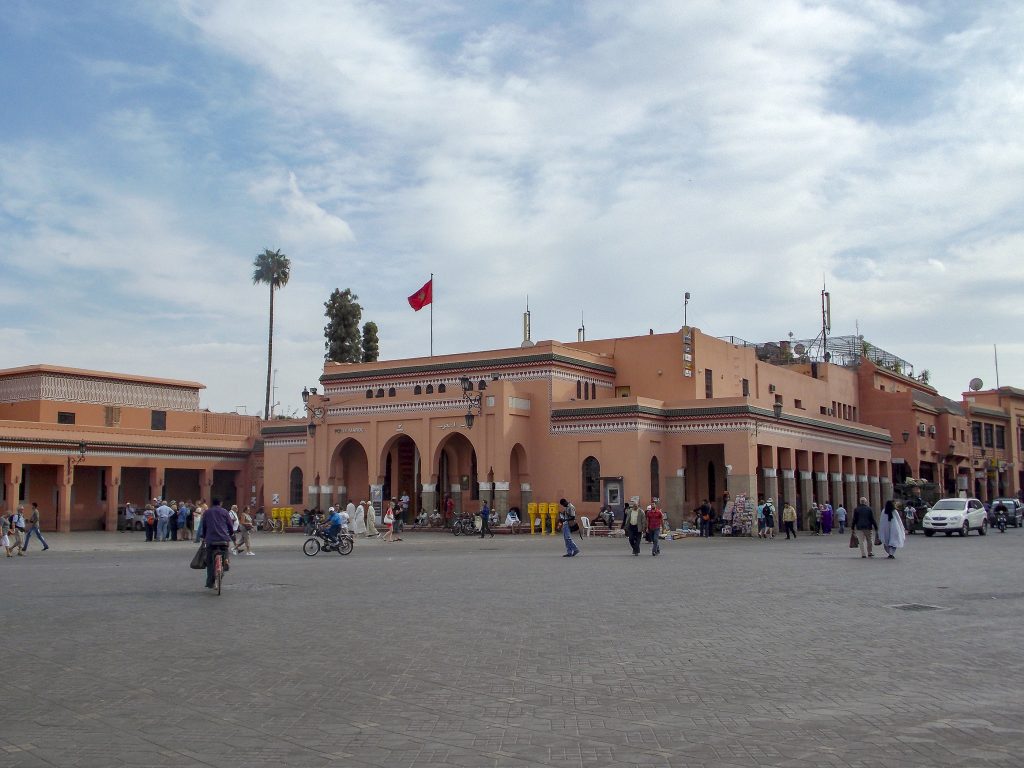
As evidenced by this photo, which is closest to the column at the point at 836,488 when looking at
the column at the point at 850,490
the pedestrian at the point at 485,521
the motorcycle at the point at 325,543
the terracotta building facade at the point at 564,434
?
the terracotta building facade at the point at 564,434

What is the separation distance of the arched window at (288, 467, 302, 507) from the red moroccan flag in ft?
34.4

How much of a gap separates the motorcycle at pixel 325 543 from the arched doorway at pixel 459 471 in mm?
17655

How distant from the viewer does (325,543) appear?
28.2 m

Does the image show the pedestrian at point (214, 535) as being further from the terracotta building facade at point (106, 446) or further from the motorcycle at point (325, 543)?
the terracotta building facade at point (106, 446)

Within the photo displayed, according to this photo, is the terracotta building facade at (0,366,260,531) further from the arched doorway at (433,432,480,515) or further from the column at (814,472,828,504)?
the column at (814,472,828,504)

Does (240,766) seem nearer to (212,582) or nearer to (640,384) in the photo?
(212,582)

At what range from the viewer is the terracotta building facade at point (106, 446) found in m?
45.6

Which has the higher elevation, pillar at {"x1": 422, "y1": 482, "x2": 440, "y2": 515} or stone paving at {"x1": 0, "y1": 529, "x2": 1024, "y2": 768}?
pillar at {"x1": 422, "y1": 482, "x2": 440, "y2": 515}

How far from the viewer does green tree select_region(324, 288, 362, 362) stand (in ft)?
207

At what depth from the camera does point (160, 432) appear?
51.2 m

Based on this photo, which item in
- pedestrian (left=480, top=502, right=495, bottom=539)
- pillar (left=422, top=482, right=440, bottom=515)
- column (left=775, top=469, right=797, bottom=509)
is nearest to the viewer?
pedestrian (left=480, top=502, right=495, bottom=539)

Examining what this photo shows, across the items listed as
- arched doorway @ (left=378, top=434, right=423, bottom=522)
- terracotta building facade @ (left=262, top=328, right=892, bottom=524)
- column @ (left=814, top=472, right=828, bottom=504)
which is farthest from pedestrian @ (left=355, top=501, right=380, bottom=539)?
column @ (left=814, top=472, right=828, bottom=504)

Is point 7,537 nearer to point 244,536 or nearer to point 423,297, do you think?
point 244,536

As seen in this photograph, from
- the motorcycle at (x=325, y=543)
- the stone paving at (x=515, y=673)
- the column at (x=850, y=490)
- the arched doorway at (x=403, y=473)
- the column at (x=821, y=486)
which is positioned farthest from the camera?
the column at (x=850, y=490)
